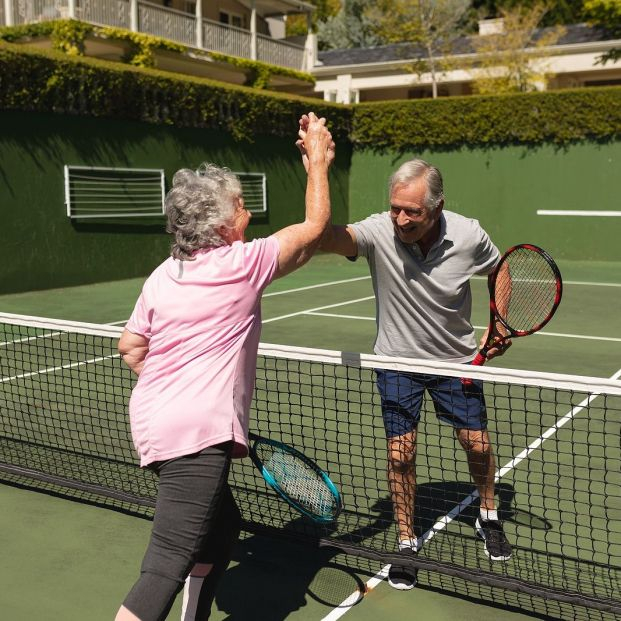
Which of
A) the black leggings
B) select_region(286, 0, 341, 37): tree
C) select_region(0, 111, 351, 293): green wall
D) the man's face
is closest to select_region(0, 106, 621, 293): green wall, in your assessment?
select_region(0, 111, 351, 293): green wall

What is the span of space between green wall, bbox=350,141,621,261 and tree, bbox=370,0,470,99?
479 inches

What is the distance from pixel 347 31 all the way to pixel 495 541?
4339 centimetres

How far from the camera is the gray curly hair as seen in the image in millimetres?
2609

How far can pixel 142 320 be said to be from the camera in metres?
2.75

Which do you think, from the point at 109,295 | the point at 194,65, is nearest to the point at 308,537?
the point at 109,295

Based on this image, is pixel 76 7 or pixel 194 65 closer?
pixel 76 7

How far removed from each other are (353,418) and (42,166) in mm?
9141

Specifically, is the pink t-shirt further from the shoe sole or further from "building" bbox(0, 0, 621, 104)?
"building" bbox(0, 0, 621, 104)

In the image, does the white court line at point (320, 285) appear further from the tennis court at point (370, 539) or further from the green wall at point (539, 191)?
the tennis court at point (370, 539)

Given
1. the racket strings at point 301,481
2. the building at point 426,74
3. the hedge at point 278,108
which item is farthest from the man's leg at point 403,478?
the building at point 426,74

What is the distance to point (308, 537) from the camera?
3.76 metres

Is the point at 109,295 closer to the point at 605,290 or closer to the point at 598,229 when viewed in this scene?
the point at 605,290

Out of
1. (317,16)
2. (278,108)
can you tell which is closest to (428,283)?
(278,108)

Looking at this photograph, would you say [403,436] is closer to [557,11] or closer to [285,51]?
[285,51]
